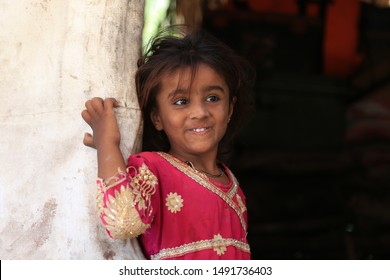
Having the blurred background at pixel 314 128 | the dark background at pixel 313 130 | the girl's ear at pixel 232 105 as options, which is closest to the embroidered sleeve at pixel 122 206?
the girl's ear at pixel 232 105

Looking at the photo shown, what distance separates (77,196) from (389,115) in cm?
429

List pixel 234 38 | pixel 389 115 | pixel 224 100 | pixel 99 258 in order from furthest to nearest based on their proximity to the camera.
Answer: pixel 234 38
pixel 389 115
pixel 224 100
pixel 99 258

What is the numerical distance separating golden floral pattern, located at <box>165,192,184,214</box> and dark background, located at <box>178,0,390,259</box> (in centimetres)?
401

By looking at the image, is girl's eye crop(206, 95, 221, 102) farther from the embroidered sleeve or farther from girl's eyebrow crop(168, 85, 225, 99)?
the embroidered sleeve

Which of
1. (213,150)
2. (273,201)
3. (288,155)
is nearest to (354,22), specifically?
(288,155)

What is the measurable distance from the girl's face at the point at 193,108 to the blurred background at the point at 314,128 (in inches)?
149

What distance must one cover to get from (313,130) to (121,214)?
4.54 meters

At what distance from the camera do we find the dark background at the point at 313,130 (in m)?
5.78

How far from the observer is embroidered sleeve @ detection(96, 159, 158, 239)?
1690 mm

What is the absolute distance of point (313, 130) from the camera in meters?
6.05

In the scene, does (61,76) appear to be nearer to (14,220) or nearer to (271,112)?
(14,220)

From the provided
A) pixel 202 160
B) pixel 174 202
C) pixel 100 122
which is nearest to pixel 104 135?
pixel 100 122

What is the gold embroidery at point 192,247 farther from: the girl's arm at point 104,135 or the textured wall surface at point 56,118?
the girl's arm at point 104,135

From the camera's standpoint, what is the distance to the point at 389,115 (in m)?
5.66
